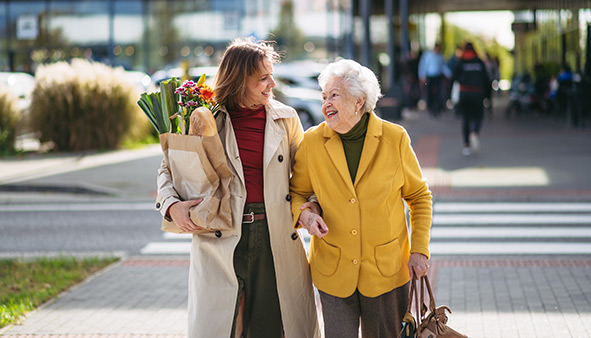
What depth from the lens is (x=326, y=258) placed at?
391 cm

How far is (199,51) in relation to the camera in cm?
4450

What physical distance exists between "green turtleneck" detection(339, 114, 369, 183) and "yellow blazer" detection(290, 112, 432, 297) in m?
0.04

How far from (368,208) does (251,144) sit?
0.65 m

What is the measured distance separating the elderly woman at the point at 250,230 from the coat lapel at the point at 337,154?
0.87 feet

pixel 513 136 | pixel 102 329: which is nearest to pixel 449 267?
pixel 102 329

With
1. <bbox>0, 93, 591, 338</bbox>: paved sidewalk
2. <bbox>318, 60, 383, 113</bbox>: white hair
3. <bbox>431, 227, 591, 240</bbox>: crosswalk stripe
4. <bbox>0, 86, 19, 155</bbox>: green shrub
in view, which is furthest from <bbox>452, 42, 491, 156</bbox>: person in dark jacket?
<bbox>318, 60, 383, 113</bbox>: white hair

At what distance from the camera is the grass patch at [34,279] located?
20.6ft

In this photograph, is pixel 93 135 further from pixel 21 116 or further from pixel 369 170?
pixel 369 170

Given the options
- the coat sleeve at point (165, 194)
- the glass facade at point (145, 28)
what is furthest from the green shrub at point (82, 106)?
the glass facade at point (145, 28)

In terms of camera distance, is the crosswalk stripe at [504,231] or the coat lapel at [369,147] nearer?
the coat lapel at [369,147]

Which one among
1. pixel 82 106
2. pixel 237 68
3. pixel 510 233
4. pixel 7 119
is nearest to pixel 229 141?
pixel 237 68

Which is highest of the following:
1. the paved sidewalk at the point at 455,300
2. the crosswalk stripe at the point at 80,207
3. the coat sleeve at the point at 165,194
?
the coat sleeve at the point at 165,194

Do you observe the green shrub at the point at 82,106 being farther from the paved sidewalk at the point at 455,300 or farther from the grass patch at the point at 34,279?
the paved sidewalk at the point at 455,300

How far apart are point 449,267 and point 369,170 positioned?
4.06 meters
